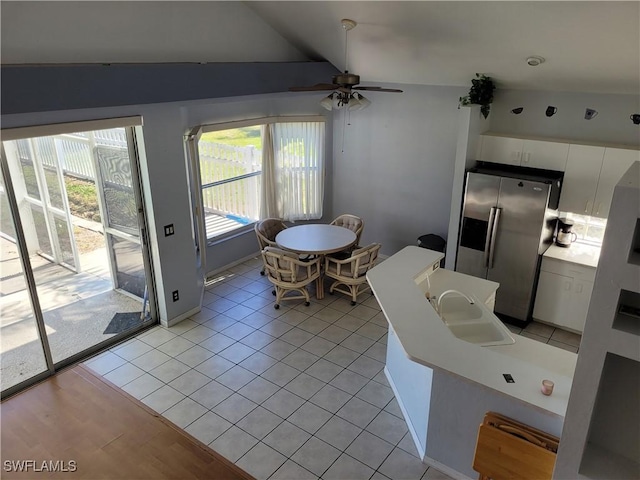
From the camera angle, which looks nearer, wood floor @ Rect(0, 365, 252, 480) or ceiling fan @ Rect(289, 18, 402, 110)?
wood floor @ Rect(0, 365, 252, 480)

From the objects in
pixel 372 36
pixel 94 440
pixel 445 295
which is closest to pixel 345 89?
pixel 372 36

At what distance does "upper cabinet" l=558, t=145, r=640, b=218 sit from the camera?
15.9 feet

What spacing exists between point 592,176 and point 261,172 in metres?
4.20

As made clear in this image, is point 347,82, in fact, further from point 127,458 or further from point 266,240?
point 127,458

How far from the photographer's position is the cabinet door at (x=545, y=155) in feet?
17.0

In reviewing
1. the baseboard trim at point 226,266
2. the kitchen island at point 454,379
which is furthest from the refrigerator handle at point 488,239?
the baseboard trim at point 226,266

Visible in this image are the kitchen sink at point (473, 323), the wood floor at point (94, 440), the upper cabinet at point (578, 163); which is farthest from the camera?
the upper cabinet at point (578, 163)

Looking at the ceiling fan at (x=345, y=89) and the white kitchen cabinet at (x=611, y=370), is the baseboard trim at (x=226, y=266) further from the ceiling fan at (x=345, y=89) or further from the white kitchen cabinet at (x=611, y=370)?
the white kitchen cabinet at (x=611, y=370)

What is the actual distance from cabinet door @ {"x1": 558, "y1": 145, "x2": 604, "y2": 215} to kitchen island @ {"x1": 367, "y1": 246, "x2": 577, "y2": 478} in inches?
75.3

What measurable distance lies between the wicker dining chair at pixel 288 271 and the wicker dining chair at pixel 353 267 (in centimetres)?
20

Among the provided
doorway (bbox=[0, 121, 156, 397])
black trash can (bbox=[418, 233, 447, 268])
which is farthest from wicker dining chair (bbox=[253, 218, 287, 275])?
black trash can (bbox=[418, 233, 447, 268])

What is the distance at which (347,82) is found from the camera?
13.4 ft

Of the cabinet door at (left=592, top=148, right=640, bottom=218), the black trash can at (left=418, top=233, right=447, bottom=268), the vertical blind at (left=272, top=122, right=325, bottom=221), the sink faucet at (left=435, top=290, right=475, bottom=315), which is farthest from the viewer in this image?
the vertical blind at (left=272, top=122, right=325, bottom=221)

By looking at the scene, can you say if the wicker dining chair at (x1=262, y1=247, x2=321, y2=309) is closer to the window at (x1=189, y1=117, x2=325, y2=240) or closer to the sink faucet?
the window at (x1=189, y1=117, x2=325, y2=240)
